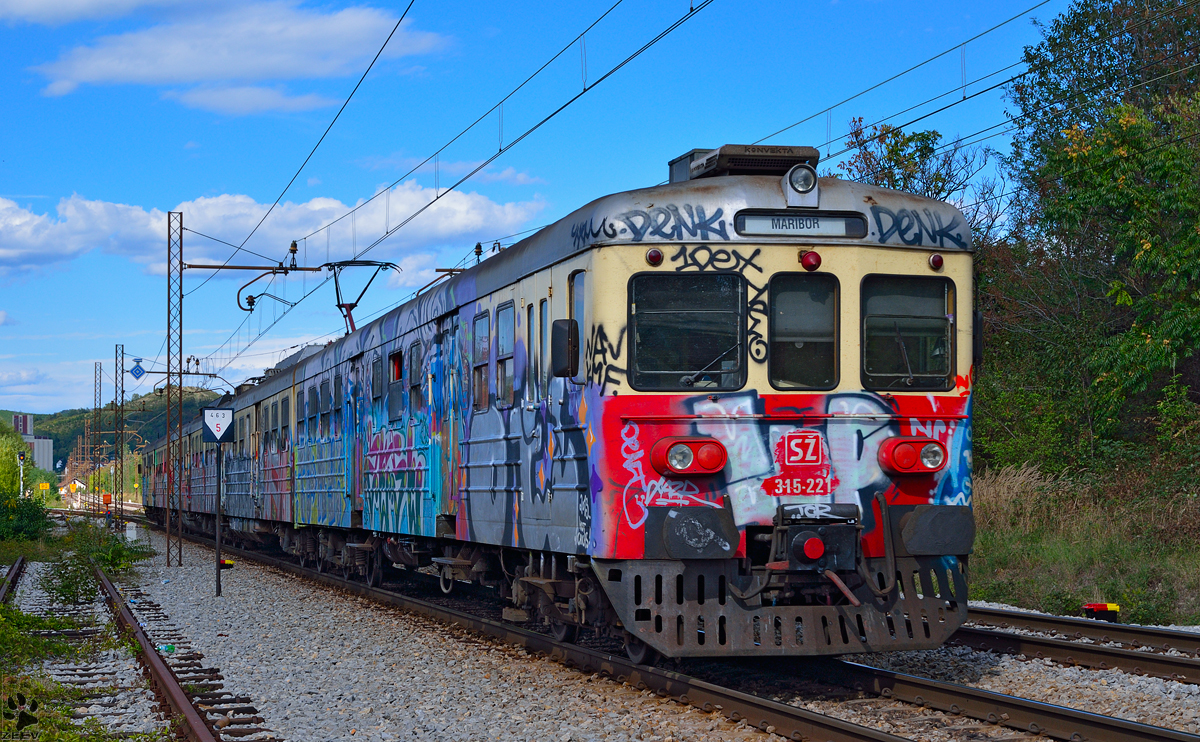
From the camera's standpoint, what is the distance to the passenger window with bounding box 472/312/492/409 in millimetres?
10133

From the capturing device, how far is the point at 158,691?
834cm

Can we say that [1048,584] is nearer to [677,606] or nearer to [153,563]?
[677,606]

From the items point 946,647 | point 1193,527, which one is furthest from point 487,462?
point 1193,527

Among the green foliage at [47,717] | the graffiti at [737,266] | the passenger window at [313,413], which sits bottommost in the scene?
the green foliage at [47,717]

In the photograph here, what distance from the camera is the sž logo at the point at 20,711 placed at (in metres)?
6.70

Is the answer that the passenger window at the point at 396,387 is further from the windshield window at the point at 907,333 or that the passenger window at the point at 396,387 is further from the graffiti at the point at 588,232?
the windshield window at the point at 907,333

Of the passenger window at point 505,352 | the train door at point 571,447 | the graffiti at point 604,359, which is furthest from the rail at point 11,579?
the graffiti at point 604,359

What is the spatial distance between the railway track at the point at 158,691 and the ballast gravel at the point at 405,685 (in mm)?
184

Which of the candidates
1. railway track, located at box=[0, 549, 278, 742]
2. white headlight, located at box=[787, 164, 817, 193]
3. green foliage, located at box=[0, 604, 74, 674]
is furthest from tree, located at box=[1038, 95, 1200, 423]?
green foliage, located at box=[0, 604, 74, 674]

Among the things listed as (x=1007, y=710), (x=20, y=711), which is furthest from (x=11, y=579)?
(x=1007, y=710)

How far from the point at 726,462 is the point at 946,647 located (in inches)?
127

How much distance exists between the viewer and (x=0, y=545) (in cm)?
2872

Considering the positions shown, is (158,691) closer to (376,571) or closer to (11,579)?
(376,571)

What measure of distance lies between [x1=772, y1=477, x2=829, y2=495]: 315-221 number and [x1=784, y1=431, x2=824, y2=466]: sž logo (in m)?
0.10
